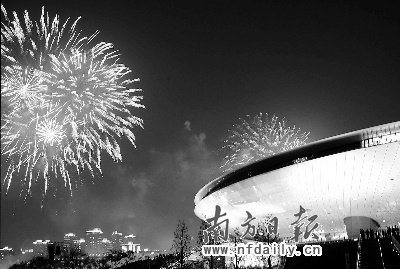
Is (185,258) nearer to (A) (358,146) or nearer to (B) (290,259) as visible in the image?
(B) (290,259)

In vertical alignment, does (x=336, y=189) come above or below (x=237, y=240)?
above

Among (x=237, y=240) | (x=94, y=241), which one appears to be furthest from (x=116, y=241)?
(x=237, y=240)

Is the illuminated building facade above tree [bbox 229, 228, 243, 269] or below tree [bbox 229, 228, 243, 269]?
above

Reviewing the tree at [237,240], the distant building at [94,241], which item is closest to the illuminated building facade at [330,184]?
the tree at [237,240]

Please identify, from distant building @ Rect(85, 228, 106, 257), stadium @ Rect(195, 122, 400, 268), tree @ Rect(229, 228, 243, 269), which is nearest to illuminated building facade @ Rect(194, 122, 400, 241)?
stadium @ Rect(195, 122, 400, 268)

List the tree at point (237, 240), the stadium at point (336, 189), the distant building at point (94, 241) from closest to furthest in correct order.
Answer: the stadium at point (336, 189)
the tree at point (237, 240)
the distant building at point (94, 241)

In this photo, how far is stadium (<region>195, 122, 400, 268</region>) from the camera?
22.6 m

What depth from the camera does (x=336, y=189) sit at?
28.3 m

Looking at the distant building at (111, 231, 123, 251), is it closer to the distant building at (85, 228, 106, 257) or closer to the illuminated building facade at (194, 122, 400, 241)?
the distant building at (85, 228, 106, 257)

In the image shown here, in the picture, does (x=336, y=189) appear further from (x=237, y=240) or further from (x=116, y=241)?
(x=116, y=241)

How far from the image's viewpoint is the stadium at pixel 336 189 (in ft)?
74.1

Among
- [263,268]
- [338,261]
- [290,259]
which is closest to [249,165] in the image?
[263,268]

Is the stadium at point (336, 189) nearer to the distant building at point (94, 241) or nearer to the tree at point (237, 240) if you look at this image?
the tree at point (237, 240)

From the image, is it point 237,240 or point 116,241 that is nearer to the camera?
point 237,240
